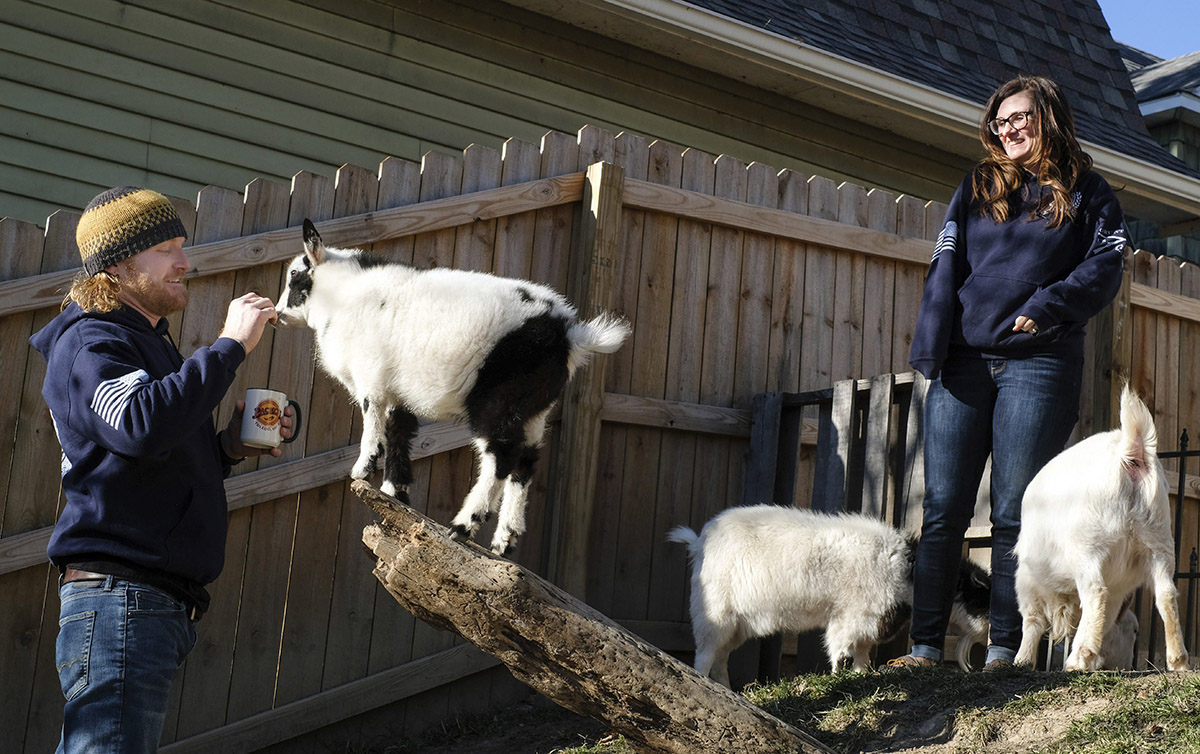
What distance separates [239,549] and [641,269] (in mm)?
2514

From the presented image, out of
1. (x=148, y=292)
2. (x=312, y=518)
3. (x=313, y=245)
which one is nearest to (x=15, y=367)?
(x=312, y=518)

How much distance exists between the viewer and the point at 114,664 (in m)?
2.55

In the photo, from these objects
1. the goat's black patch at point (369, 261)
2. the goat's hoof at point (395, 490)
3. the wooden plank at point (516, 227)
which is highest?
the wooden plank at point (516, 227)

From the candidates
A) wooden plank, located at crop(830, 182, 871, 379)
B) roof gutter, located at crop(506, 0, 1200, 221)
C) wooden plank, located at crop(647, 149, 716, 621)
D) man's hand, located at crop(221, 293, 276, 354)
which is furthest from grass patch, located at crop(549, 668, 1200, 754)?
roof gutter, located at crop(506, 0, 1200, 221)

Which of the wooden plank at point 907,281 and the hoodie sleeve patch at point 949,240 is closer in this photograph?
the hoodie sleeve patch at point 949,240

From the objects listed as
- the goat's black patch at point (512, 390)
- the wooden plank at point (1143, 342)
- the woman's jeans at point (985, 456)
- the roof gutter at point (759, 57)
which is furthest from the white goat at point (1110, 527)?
the roof gutter at point (759, 57)

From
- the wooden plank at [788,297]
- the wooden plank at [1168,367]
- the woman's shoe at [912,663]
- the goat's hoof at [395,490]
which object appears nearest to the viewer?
the goat's hoof at [395,490]

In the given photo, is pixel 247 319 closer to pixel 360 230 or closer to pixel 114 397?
pixel 114 397

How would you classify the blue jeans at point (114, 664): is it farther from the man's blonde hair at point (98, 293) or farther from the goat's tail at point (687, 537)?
the goat's tail at point (687, 537)

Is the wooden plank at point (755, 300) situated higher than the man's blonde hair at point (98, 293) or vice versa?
the wooden plank at point (755, 300)

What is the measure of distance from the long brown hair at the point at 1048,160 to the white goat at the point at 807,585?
1.58 m

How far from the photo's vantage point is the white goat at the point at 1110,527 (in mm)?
3902

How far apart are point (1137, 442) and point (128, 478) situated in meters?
3.24

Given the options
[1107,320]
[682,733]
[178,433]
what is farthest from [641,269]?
[178,433]
